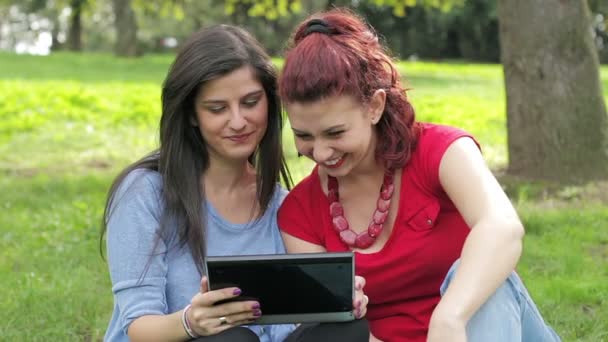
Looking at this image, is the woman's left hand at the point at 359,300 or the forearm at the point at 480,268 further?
the woman's left hand at the point at 359,300

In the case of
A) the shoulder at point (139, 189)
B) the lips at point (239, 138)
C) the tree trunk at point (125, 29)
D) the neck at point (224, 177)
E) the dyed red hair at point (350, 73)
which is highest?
the dyed red hair at point (350, 73)

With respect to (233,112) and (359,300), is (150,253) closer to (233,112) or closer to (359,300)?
(233,112)

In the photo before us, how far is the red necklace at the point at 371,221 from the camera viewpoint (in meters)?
2.95

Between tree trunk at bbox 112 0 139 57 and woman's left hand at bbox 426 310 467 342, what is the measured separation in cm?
2124

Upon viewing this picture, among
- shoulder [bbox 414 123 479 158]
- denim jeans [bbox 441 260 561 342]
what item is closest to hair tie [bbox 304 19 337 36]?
shoulder [bbox 414 123 479 158]

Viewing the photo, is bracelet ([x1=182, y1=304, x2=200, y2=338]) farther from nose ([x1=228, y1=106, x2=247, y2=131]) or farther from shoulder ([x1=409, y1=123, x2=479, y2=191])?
shoulder ([x1=409, y1=123, x2=479, y2=191])

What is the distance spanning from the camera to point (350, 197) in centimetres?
306

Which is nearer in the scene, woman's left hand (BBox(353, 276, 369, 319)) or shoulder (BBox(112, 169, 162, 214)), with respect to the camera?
woman's left hand (BBox(353, 276, 369, 319))

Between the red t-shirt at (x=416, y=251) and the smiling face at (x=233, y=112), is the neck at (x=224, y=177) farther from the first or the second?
the red t-shirt at (x=416, y=251)

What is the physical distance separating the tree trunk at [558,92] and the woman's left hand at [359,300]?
409cm

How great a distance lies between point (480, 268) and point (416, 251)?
0.38 m

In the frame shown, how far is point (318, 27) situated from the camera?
2.83 meters

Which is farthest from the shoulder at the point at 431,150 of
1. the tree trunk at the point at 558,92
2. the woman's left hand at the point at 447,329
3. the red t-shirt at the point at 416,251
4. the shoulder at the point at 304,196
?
the tree trunk at the point at 558,92

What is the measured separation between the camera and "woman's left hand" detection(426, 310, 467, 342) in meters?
2.48
